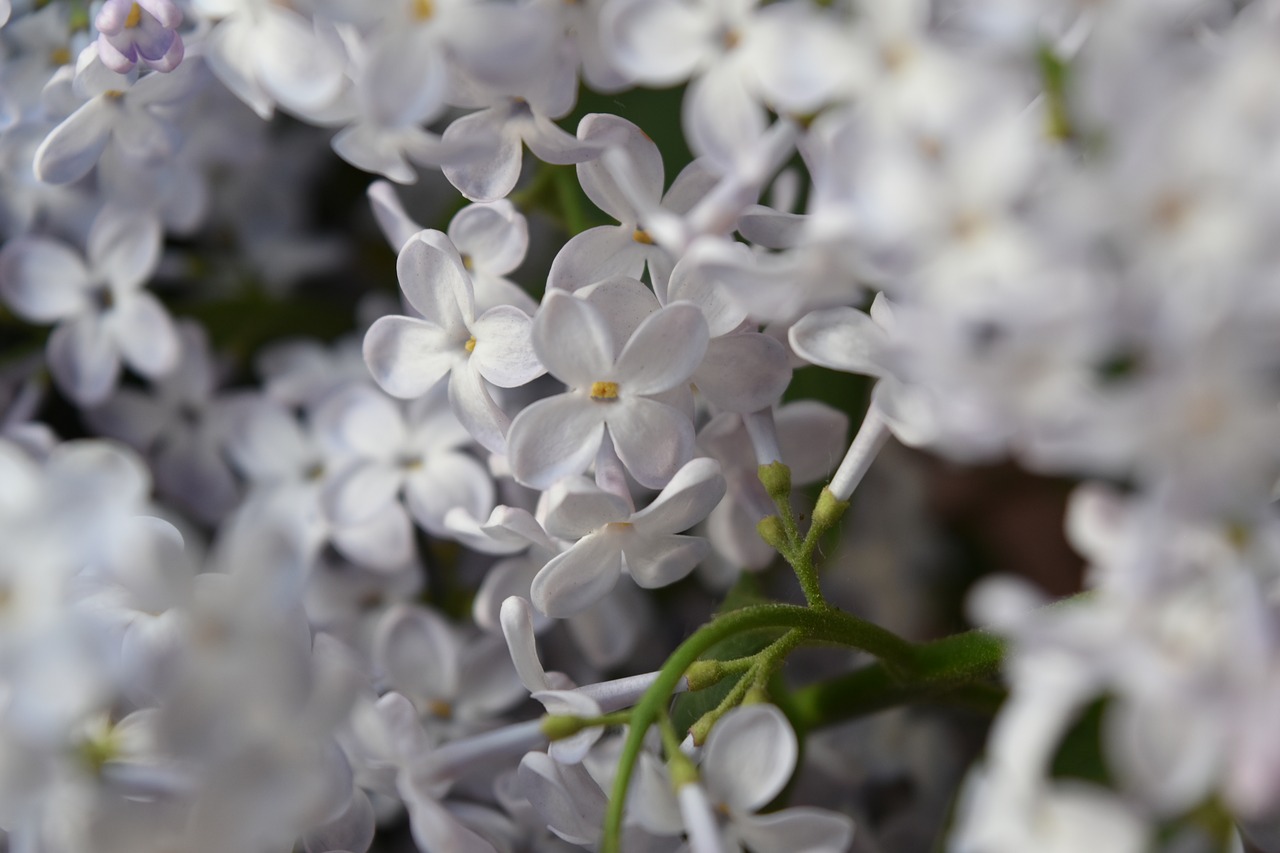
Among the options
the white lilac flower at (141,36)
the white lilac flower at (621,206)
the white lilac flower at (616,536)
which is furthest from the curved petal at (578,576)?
the white lilac flower at (141,36)

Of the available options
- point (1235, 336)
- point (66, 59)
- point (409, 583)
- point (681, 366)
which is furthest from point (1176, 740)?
point (66, 59)

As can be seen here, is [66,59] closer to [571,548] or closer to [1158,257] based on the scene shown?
[571,548]

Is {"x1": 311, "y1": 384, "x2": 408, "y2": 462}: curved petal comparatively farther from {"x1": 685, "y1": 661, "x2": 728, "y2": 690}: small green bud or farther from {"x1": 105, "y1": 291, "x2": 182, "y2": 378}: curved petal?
{"x1": 685, "y1": 661, "x2": 728, "y2": 690}: small green bud

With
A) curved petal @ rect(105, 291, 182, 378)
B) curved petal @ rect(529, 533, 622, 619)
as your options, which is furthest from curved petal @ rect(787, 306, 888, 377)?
curved petal @ rect(105, 291, 182, 378)

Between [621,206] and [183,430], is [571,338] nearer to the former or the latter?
[621,206]

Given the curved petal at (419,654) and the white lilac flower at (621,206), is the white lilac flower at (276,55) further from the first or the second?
the curved petal at (419,654)

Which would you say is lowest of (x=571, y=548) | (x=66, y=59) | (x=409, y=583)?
(x=409, y=583)
